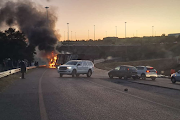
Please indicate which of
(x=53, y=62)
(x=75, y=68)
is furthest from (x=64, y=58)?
(x=75, y=68)

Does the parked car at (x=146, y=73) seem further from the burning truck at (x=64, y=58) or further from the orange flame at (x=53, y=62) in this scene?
the orange flame at (x=53, y=62)

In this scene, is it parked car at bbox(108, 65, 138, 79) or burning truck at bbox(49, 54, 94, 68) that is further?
burning truck at bbox(49, 54, 94, 68)

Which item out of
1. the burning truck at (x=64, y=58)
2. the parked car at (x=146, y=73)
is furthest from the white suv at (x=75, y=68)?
the burning truck at (x=64, y=58)

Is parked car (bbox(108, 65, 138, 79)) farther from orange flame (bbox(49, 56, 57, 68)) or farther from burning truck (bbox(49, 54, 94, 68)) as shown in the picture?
orange flame (bbox(49, 56, 57, 68))

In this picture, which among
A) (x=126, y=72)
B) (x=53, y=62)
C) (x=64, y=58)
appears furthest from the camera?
(x=53, y=62)

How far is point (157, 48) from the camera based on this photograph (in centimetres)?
9506

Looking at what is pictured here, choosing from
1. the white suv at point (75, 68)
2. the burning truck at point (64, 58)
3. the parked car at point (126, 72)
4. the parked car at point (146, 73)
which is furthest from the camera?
the burning truck at point (64, 58)

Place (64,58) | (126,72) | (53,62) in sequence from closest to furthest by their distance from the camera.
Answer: (126,72) < (64,58) < (53,62)

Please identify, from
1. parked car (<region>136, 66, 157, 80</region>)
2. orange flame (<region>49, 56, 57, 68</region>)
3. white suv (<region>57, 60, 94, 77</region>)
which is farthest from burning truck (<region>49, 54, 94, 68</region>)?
parked car (<region>136, 66, 157, 80</region>)

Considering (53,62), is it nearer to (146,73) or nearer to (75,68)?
(75,68)

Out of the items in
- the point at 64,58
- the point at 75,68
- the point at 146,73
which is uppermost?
the point at 64,58

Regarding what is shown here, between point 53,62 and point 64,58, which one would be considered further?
point 53,62

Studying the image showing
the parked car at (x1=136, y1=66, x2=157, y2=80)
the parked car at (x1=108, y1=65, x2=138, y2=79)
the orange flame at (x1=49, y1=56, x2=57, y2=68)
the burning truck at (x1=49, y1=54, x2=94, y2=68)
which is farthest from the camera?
the orange flame at (x1=49, y1=56, x2=57, y2=68)

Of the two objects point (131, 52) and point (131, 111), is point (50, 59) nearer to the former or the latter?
point (131, 52)
